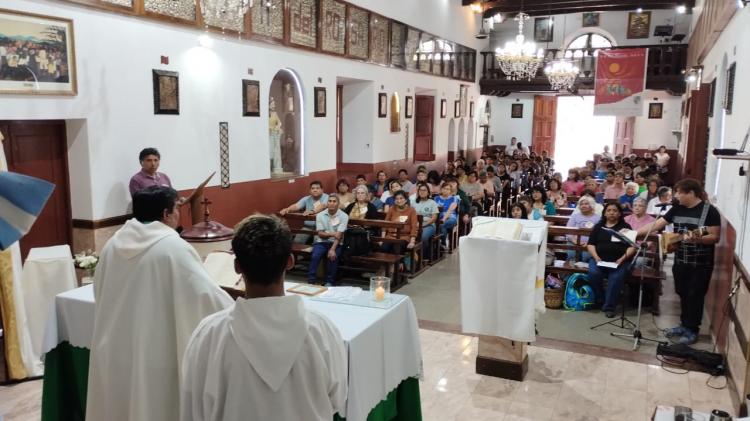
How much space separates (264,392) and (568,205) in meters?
9.27

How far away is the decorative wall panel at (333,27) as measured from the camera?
35.4ft

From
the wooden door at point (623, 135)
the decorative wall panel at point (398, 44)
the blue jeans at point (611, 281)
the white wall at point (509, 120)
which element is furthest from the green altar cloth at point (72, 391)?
the white wall at point (509, 120)

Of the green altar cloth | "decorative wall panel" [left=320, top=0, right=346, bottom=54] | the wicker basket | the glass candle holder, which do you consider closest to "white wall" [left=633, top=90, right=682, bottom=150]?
"decorative wall panel" [left=320, top=0, right=346, bottom=54]

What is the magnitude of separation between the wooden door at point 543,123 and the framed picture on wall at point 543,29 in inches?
112

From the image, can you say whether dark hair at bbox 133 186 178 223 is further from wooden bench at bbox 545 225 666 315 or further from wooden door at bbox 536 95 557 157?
wooden door at bbox 536 95 557 157

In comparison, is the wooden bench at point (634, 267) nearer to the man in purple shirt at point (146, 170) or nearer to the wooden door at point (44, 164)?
the man in purple shirt at point (146, 170)

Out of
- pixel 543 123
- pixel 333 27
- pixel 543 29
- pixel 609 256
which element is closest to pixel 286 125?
pixel 333 27

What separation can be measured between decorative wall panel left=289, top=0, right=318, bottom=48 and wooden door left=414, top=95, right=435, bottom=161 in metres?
6.60

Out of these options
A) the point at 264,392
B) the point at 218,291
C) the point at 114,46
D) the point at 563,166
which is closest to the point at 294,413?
the point at 264,392

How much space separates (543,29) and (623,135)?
15.8ft

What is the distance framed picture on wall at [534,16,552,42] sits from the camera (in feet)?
68.4

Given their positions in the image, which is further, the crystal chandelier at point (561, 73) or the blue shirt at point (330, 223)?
the crystal chandelier at point (561, 73)

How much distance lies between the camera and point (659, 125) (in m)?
20.5

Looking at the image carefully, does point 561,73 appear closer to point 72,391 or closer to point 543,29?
point 543,29
